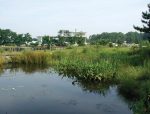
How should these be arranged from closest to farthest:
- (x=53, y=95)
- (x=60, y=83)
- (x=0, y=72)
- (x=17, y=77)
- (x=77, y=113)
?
(x=77, y=113) → (x=53, y=95) → (x=60, y=83) → (x=17, y=77) → (x=0, y=72)

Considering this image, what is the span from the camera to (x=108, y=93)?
16.0m

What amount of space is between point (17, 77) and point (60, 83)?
13.3 feet

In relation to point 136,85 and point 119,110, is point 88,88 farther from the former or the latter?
point 119,110

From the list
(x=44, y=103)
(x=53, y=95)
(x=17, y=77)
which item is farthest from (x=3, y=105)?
(x=17, y=77)

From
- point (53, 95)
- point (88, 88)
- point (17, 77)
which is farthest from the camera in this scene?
point (17, 77)

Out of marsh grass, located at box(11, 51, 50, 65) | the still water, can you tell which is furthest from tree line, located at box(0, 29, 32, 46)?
the still water

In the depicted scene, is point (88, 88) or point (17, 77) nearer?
point (88, 88)

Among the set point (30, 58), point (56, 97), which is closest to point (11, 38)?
point (30, 58)

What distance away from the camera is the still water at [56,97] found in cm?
1260

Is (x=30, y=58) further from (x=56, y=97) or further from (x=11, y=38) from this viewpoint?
(x=11, y=38)

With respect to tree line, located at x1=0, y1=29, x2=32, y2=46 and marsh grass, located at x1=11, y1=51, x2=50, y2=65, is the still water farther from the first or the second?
tree line, located at x1=0, y1=29, x2=32, y2=46

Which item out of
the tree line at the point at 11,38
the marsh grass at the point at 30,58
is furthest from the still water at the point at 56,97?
the tree line at the point at 11,38

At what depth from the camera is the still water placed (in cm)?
1260

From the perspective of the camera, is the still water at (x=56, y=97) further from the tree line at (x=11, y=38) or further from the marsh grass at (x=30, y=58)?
the tree line at (x=11, y=38)
